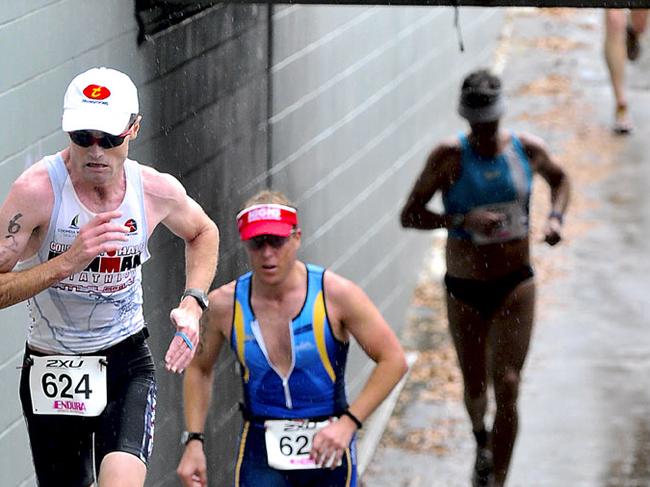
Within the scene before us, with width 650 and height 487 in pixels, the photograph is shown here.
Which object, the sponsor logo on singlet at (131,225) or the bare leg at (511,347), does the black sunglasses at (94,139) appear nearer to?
the sponsor logo on singlet at (131,225)

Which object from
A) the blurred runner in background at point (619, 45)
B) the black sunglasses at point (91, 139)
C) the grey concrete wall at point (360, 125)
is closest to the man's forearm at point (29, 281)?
the black sunglasses at point (91, 139)

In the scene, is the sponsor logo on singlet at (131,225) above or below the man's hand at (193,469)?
above

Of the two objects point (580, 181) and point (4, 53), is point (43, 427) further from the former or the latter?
point (580, 181)

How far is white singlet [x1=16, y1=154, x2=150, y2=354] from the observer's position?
15.7ft

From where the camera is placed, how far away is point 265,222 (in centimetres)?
617

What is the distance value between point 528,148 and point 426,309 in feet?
13.9

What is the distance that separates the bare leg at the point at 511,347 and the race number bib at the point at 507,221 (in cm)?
30

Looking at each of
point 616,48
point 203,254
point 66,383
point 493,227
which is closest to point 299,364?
point 203,254

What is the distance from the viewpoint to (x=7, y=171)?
5.26 metres

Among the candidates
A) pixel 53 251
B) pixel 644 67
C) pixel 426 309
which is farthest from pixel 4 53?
pixel 644 67

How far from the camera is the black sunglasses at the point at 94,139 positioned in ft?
15.0

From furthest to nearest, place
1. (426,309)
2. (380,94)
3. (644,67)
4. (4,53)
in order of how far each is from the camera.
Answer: (644,67) < (426,309) < (380,94) < (4,53)

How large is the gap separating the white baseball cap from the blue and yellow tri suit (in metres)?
1.84

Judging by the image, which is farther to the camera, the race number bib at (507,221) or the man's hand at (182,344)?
the race number bib at (507,221)
